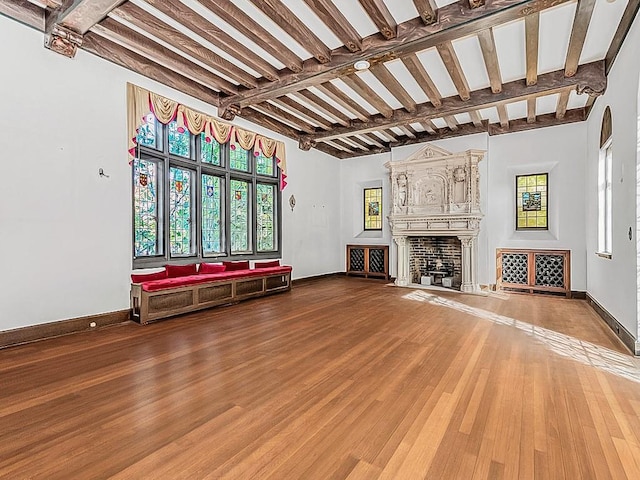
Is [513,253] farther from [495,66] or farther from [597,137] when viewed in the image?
[495,66]

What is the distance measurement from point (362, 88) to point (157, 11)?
312 centimetres

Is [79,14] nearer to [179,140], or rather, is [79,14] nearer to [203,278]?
[179,140]

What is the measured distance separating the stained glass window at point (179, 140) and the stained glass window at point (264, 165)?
1.71 m

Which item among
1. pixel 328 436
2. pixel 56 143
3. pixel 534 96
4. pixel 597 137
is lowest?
pixel 328 436

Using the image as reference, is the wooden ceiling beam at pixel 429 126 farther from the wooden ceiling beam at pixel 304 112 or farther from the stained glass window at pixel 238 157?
the stained glass window at pixel 238 157

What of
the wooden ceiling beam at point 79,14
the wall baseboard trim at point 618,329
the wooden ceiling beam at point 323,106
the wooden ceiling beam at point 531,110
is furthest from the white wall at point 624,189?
the wooden ceiling beam at point 79,14

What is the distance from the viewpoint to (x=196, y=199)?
5926 millimetres

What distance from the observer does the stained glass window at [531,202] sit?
706 cm

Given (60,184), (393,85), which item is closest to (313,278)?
(393,85)

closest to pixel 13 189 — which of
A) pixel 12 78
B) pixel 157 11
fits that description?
pixel 12 78

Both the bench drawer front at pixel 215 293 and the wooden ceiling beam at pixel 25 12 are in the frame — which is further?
the bench drawer front at pixel 215 293

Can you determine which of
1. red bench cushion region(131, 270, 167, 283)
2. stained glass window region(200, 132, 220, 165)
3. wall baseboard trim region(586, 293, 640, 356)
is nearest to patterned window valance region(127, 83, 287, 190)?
stained glass window region(200, 132, 220, 165)

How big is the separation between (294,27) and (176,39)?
59.1 inches

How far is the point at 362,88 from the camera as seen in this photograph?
5.57 meters
